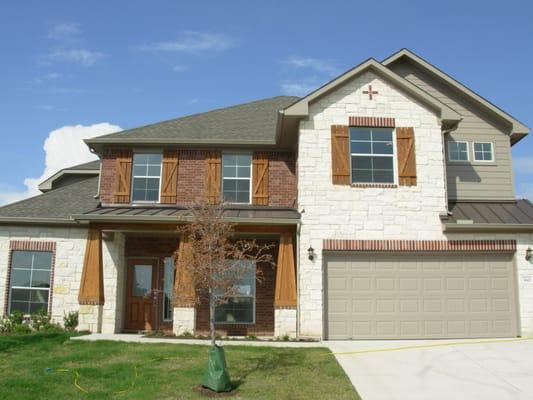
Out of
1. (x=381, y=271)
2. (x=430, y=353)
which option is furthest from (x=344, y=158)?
(x=430, y=353)

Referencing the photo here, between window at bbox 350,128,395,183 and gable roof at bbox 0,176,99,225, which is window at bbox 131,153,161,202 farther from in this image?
window at bbox 350,128,395,183

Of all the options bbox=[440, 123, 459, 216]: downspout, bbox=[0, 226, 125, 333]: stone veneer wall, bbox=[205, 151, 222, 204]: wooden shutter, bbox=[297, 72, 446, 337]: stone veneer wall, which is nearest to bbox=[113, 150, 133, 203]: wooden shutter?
bbox=[0, 226, 125, 333]: stone veneer wall

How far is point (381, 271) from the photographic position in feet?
46.9

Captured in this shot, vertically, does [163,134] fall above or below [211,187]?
above

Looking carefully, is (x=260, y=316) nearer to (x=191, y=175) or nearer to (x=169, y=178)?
(x=191, y=175)

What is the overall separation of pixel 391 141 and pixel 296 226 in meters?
3.52

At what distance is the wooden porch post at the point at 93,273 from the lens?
1455 centimetres

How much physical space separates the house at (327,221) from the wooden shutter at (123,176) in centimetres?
4

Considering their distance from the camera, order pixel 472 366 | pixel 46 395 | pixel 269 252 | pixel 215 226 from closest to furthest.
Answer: pixel 46 395 < pixel 215 226 < pixel 472 366 < pixel 269 252

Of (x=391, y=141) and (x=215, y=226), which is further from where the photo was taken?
(x=391, y=141)

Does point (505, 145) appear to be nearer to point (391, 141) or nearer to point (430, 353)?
point (391, 141)

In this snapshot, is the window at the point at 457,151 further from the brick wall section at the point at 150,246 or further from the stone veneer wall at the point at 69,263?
the stone veneer wall at the point at 69,263

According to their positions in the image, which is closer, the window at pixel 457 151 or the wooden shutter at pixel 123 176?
the window at pixel 457 151

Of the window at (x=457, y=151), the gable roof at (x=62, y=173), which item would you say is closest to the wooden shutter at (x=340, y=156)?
the window at (x=457, y=151)
